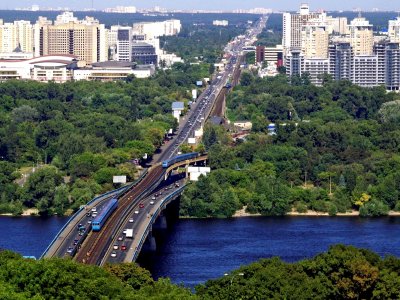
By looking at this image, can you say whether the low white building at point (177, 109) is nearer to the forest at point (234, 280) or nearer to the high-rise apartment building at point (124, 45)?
the high-rise apartment building at point (124, 45)

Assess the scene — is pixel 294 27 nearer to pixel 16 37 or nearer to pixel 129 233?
pixel 16 37

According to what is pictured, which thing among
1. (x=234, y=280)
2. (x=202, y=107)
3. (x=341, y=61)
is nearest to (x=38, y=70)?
(x=202, y=107)

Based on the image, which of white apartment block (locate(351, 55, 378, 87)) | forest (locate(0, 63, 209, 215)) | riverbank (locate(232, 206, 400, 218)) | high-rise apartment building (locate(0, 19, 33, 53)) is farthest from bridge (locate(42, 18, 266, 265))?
high-rise apartment building (locate(0, 19, 33, 53))

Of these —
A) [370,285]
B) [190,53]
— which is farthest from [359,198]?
[190,53]

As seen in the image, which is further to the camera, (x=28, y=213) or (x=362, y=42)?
(x=362, y=42)

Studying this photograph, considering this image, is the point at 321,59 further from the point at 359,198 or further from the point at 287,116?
the point at 359,198

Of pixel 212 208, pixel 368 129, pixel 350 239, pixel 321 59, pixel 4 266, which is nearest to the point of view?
pixel 4 266
